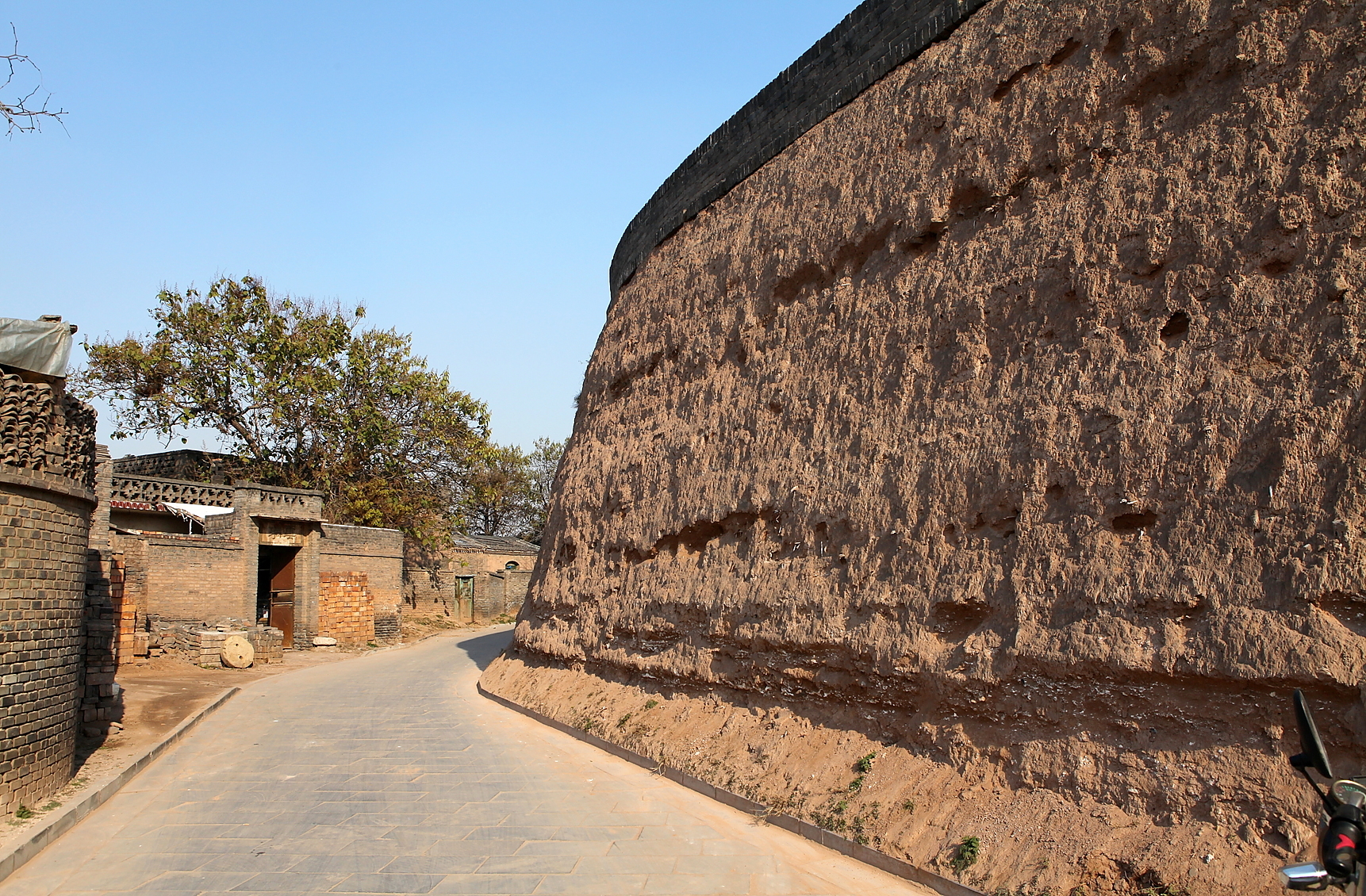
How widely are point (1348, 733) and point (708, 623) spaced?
4700mm

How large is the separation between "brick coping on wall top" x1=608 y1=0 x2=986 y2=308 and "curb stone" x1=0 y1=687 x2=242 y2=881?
25.5 feet

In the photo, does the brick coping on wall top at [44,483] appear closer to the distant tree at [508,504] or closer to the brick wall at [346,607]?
the brick wall at [346,607]

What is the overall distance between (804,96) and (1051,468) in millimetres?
5289

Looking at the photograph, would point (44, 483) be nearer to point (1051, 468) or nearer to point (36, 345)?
point (36, 345)

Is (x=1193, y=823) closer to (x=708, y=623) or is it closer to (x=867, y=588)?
(x=867, y=588)

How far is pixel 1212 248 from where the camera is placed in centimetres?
495

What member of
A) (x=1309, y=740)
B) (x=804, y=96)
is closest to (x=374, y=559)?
(x=804, y=96)

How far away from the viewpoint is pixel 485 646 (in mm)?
19203

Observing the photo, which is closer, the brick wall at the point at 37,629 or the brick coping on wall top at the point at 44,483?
the brick wall at the point at 37,629

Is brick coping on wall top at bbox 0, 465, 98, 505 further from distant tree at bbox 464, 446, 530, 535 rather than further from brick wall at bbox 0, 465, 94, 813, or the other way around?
distant tree at bbox 464, 446, 530, 535

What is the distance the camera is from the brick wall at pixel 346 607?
1958 centimetres

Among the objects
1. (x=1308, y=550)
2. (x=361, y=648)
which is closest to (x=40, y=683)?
(x=1308, y=550)

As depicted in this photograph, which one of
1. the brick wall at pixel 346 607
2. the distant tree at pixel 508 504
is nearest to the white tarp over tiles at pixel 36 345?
the brick wall at pixel 346 607

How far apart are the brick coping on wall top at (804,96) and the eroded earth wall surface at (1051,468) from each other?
260 millimetres
